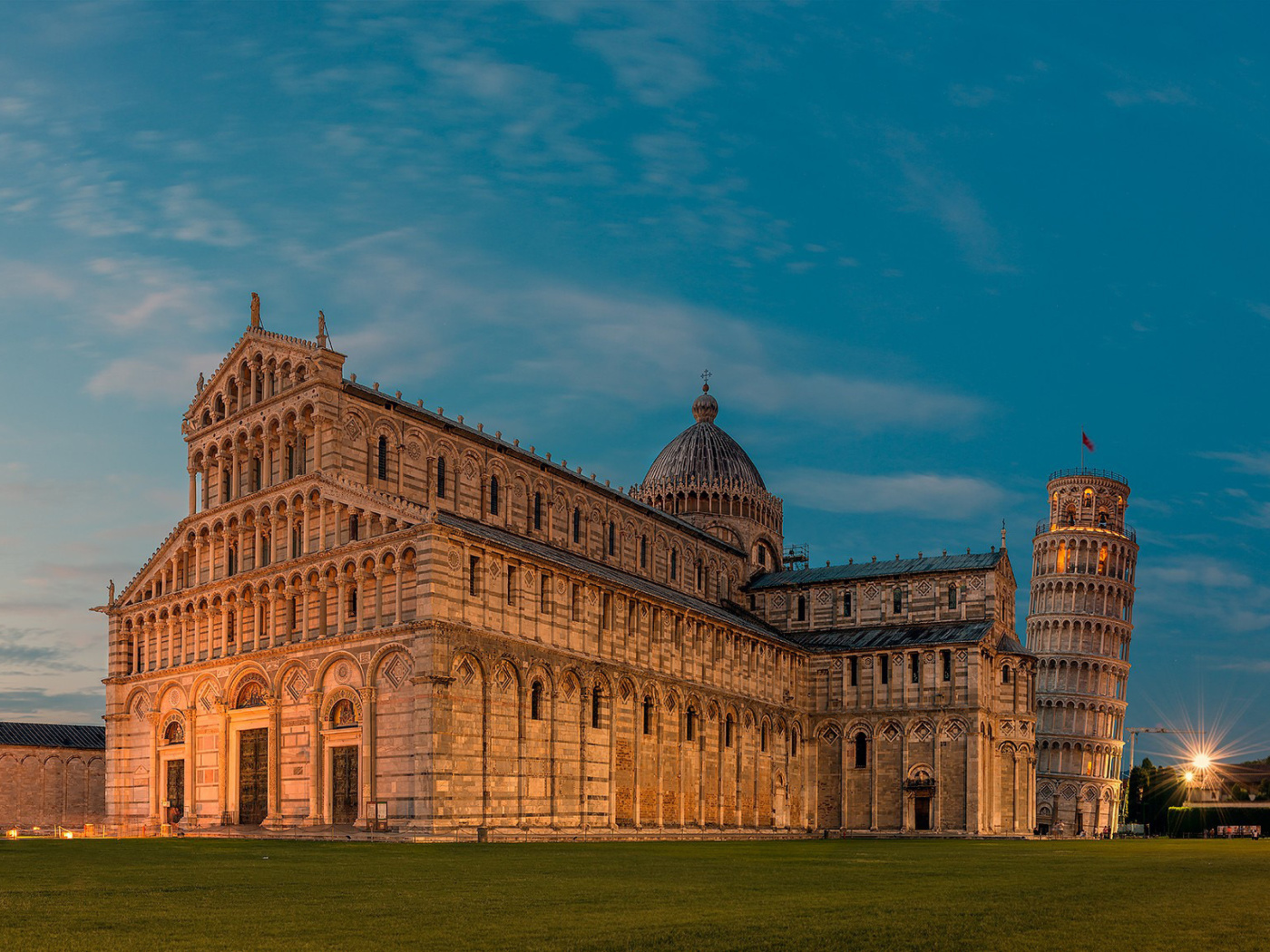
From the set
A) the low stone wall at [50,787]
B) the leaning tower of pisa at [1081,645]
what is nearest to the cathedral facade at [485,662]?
the low stone wall at [50,787]

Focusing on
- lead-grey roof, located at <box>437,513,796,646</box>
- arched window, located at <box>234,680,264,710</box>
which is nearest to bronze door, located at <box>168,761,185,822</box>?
arched window, located at <box>234,680,264,710</box>

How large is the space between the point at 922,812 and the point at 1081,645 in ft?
187

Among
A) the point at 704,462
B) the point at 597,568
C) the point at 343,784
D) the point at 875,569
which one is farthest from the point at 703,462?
the point at 343,784

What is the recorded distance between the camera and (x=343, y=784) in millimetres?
58469

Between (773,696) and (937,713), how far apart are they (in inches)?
416

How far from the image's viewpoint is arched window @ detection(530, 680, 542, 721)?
61.4 m

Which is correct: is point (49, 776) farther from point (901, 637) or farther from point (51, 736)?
point (901, 637)

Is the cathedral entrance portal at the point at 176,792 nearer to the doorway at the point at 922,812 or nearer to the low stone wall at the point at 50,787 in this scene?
the low stone wall at the point at 50,787

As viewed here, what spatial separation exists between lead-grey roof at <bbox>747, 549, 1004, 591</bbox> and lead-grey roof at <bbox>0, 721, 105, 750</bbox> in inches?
1850

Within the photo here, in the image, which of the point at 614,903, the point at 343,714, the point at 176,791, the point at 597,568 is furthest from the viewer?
the point at 597,568

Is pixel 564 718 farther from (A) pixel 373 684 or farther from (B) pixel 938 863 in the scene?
(B) pixel 938 863

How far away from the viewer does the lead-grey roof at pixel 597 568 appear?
2410 inches

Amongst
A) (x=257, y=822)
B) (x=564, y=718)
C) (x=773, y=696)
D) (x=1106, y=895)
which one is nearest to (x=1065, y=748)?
(x=773, y=696)

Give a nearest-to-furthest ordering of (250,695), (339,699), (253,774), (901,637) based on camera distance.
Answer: (339,699), (253,774), (250,695), (901,637)
